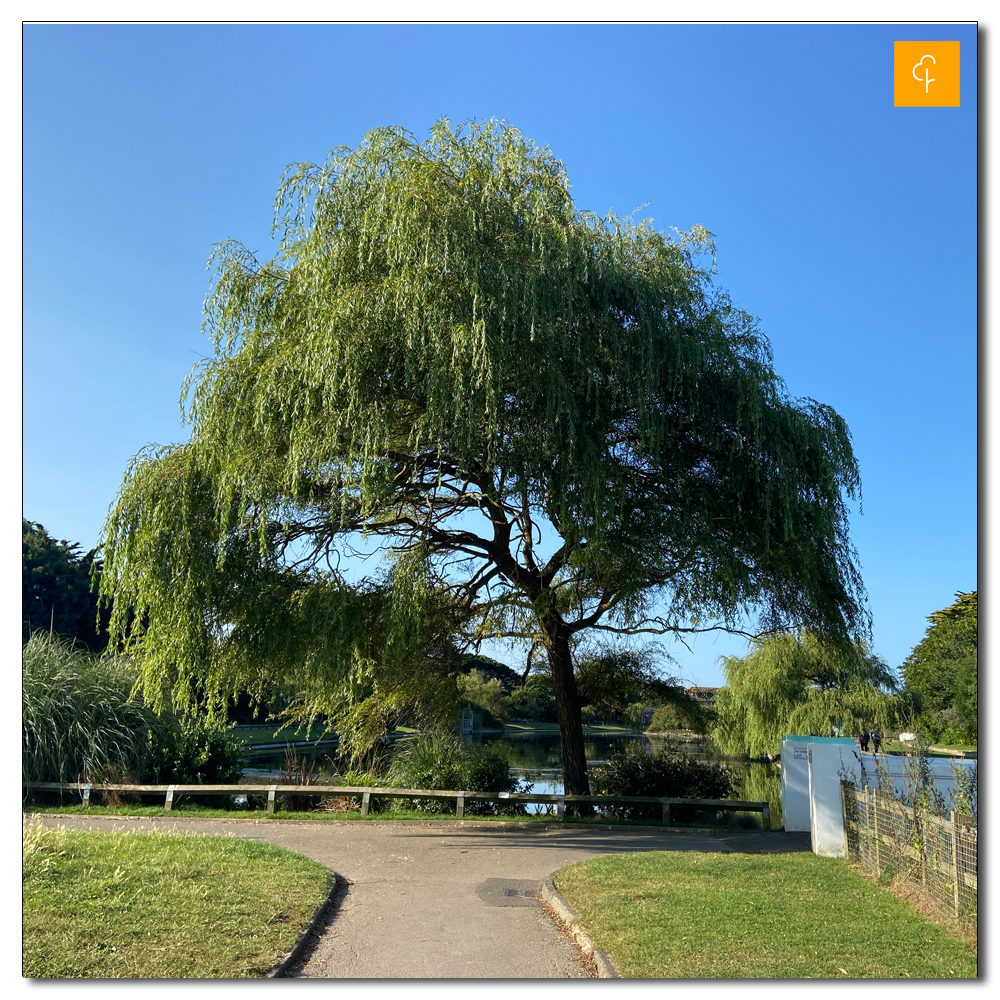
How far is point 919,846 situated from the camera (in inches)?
282

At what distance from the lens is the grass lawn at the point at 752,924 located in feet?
16.9

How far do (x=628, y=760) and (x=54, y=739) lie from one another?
10289 millimetres

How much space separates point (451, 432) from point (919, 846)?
6.28 meters

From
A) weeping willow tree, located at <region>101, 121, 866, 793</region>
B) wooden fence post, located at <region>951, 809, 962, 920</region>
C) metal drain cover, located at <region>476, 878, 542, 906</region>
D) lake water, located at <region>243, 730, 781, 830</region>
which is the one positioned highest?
weeping willow tree, located at <region>101, 121, 866, 793</region>

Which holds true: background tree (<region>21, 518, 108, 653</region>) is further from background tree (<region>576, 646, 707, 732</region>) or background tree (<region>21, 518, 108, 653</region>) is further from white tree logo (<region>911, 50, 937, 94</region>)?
white tree logo (<region>911, 50, 937, 94</region>)

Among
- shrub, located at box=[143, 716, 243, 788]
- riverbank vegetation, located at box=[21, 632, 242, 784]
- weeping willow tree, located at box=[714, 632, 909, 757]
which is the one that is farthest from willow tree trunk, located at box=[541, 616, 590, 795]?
weeping willow tree, located at box=[714, 632, 909, 757]

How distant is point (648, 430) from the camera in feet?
32.3

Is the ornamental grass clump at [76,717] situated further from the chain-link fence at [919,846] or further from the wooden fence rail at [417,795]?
the chain-link fence at [919,846]

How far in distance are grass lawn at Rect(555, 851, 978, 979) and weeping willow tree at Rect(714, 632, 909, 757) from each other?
15.5m

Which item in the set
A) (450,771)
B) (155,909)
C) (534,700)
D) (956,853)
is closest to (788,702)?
(534,700)

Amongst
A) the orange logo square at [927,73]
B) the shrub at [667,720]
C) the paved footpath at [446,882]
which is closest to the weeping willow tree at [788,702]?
the shrub at [667,720]

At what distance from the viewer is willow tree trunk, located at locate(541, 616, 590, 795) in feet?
45.9

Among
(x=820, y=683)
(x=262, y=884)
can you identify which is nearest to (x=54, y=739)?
(x=262, y=884)

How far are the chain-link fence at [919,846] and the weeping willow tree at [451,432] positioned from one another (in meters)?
3.02
